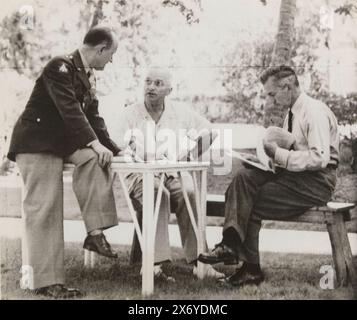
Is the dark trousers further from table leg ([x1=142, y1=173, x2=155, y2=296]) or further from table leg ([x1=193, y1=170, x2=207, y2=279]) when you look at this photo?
table leg ([x1=142, y1=173, x2=155, y2=296])

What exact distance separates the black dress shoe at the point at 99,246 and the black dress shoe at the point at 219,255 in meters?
0.68

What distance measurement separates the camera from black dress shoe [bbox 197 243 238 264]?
15.7 ft

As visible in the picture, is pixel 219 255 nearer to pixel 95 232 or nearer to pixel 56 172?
pixel 95 232

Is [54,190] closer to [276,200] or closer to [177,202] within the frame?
[177,202]

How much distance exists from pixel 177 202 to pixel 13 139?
1363mm

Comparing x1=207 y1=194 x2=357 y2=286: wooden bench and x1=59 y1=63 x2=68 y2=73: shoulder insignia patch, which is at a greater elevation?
x1=59 y1=63 x2=68 y2=73: shoulder insignia patch

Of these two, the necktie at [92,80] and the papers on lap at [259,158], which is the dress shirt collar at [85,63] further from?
the papers on lap at [259,158]

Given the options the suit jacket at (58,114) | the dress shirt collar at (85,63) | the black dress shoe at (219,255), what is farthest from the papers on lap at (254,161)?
the dress shirt collar at (85,63)

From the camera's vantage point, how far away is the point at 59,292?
4.76 meters

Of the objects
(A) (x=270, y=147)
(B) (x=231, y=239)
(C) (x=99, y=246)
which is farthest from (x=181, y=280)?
(A) (x=270, y=147)

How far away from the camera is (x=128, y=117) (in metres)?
4.89

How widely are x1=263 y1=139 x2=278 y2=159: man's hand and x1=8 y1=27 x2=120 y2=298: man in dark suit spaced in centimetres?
120

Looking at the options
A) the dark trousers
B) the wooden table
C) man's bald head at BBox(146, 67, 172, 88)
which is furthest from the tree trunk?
man's bald head at BBox(146, 67, 172, 88)
